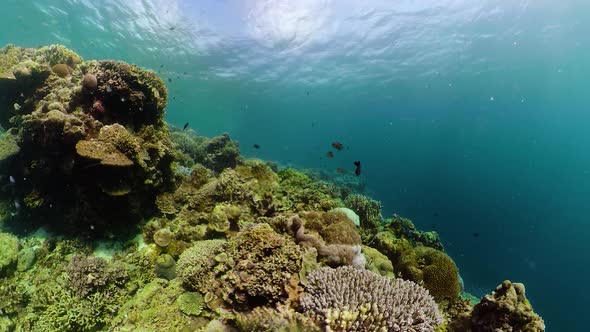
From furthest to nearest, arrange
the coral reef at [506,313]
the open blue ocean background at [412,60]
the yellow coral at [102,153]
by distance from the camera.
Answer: the open blue ocean background at [412,60] < the yellow coral at [102,153] < the coral reef at [506,313]

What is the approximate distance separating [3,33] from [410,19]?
48.3 m

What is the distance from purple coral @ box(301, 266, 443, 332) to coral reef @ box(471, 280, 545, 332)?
73cm

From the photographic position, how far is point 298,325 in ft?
11.8

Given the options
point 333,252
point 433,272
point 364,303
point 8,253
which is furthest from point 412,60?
point 8,253

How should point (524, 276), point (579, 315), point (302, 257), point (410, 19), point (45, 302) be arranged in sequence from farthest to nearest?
1. point (524, 276)
2. point (579, 315)
3. point (410, 19)
4. point (45, 302)
5. point (302, 257)

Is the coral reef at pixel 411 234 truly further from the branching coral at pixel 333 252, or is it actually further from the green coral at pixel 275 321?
the green coral at pixel 275 321

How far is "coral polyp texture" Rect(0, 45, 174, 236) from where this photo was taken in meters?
6.67

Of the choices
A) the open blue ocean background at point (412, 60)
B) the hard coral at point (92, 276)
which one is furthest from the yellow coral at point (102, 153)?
the open blue ocean background at point (412, 60)

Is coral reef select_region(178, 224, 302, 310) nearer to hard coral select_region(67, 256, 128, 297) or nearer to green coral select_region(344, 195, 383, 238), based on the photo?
hard coral select_region(67, 256, 128, 297)

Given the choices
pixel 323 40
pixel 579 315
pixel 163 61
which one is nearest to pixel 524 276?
pixel 579 315

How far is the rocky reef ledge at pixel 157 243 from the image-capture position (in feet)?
13.7

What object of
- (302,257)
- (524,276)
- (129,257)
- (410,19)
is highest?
(410,19)

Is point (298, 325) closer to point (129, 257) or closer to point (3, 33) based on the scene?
point (129, 257)

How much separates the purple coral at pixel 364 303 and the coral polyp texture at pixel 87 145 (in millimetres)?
5123
